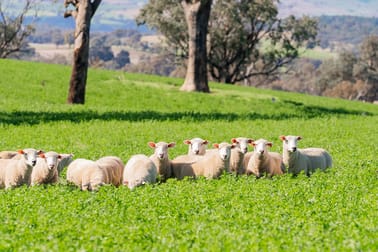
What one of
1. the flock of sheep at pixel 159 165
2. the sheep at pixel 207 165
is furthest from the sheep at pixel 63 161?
the sheep at pixel 207 165

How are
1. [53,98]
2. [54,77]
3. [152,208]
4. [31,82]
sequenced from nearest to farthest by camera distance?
[152,208]
[53,98]
[31,82]
[54,77]

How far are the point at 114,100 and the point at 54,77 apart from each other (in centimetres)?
764

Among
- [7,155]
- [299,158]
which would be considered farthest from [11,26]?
[299,158]

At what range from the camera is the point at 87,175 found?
15.0 meters

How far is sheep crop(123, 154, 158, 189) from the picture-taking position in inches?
589

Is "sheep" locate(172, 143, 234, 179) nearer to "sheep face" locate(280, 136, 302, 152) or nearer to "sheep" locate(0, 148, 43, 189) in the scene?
"sheep face" locate(280, 136, 302, 152)

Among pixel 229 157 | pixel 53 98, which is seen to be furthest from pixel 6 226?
pixel 53 98

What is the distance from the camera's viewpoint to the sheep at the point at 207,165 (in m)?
16.3

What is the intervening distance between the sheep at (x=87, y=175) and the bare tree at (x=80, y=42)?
18491 mm

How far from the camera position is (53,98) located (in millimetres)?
36562

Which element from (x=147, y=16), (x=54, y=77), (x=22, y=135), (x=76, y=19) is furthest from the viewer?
(x=147, y=16)

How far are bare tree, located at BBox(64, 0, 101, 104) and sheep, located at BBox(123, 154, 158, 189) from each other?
1879 centimetres

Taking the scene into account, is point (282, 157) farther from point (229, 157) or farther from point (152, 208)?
point (152, 208)

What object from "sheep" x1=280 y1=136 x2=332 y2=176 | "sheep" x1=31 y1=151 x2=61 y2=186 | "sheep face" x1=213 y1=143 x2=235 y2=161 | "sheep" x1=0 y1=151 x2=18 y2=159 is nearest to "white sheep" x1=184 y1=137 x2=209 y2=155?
"sheep face" x1=213 y1=143 x2=235 y2=161
